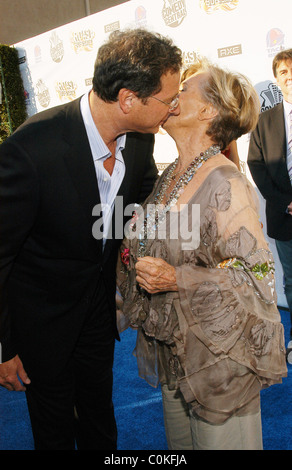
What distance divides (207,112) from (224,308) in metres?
0.82

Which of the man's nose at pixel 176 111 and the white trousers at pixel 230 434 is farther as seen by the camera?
the man's nose at pixel 176 111

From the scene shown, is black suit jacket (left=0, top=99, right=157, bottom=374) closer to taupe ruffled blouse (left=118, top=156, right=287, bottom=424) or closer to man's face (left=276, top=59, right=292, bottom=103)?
taupe ruffled blouse (left=118, top=156, right=287, bottom=424)

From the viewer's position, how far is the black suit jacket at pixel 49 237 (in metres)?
1.59

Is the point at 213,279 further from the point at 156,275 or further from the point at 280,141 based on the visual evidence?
the point at 280,141

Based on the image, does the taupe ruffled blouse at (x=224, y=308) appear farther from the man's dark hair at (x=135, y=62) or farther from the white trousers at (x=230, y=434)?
the man's dark hair at (x=135, y=62)

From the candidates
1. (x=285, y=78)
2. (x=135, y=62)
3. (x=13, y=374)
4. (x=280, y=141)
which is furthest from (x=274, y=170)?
(x=13, y=374)

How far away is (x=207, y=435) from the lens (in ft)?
5.52

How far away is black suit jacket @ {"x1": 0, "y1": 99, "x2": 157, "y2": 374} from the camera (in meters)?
1.59

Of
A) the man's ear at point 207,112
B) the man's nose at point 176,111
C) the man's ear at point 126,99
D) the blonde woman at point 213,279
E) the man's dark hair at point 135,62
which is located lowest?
the blonde woman at point 213,279

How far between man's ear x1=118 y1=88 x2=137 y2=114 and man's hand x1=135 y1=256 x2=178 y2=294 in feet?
2.01

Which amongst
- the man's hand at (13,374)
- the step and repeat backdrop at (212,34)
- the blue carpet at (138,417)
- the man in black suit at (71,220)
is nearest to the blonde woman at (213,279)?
the man in black suit at (71,220)

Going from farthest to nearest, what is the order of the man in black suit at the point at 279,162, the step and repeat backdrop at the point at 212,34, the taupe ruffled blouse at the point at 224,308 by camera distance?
the step and repeat backdrop at the point at 212,34 → the man in black suit at the point at 279,162 → the taupe ruffled blouse at the point at 224,308

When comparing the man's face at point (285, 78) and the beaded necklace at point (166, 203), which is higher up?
the man's face at point (285, 78)

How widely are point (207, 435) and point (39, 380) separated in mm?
755
